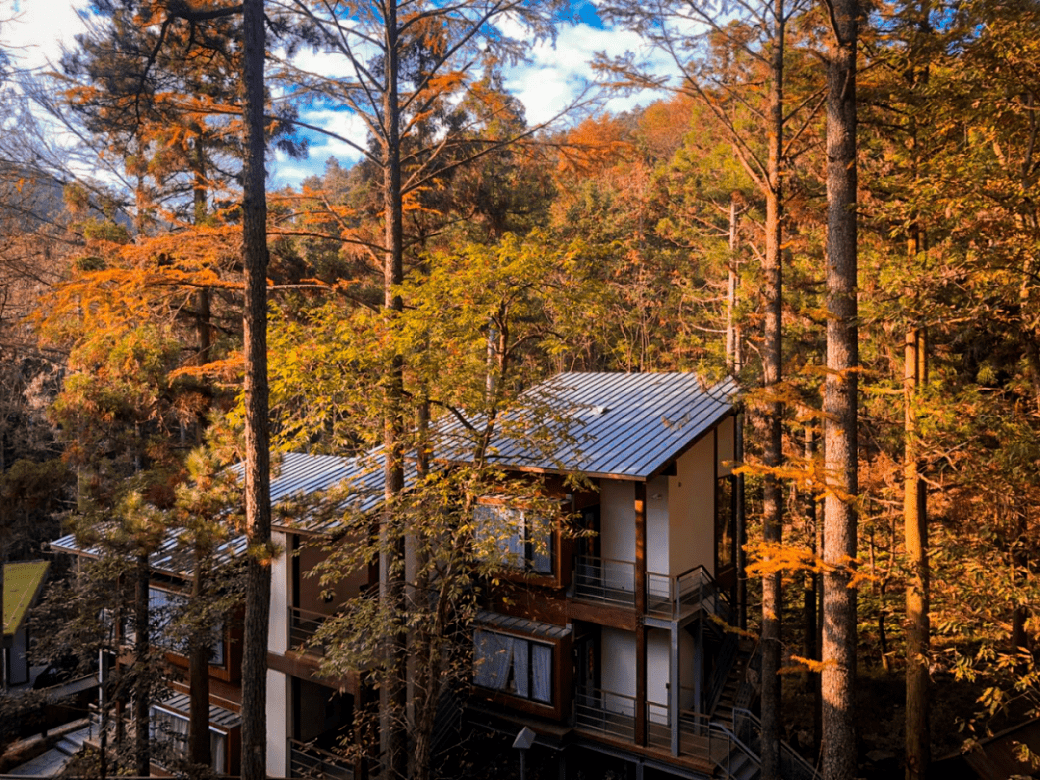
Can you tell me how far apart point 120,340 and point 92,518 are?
3015mm

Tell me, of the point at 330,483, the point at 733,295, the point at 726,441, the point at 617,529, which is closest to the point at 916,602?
the point at 726,441

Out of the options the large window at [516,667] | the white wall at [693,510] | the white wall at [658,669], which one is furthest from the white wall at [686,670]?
the large window at [516,667]

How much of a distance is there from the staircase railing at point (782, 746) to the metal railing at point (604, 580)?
9.80 ft

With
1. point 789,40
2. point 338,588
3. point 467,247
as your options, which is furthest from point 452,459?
point 789,40

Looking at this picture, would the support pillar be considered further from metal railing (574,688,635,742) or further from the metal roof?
the metal roof

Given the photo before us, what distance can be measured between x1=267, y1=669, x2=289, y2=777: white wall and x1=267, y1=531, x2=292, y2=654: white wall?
2.09 ft

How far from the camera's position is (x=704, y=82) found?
11180 mm

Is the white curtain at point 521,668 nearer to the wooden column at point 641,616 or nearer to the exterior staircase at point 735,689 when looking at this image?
the wooden column at point 641,616

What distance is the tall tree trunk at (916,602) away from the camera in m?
11.9

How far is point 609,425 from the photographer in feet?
48.5

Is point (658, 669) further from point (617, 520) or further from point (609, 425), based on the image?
point (609, 425)

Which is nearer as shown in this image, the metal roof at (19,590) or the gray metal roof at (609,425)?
the gray metal roof at (609,425)

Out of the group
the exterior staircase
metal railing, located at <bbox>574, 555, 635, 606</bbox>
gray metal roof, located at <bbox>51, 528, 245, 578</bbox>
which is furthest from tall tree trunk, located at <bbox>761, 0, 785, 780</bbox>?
gray metal roof, located at <bbox>51, 528, 245, 578</bbox>

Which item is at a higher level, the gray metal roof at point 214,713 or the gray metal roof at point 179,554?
the gray metal roof at point 179,554
